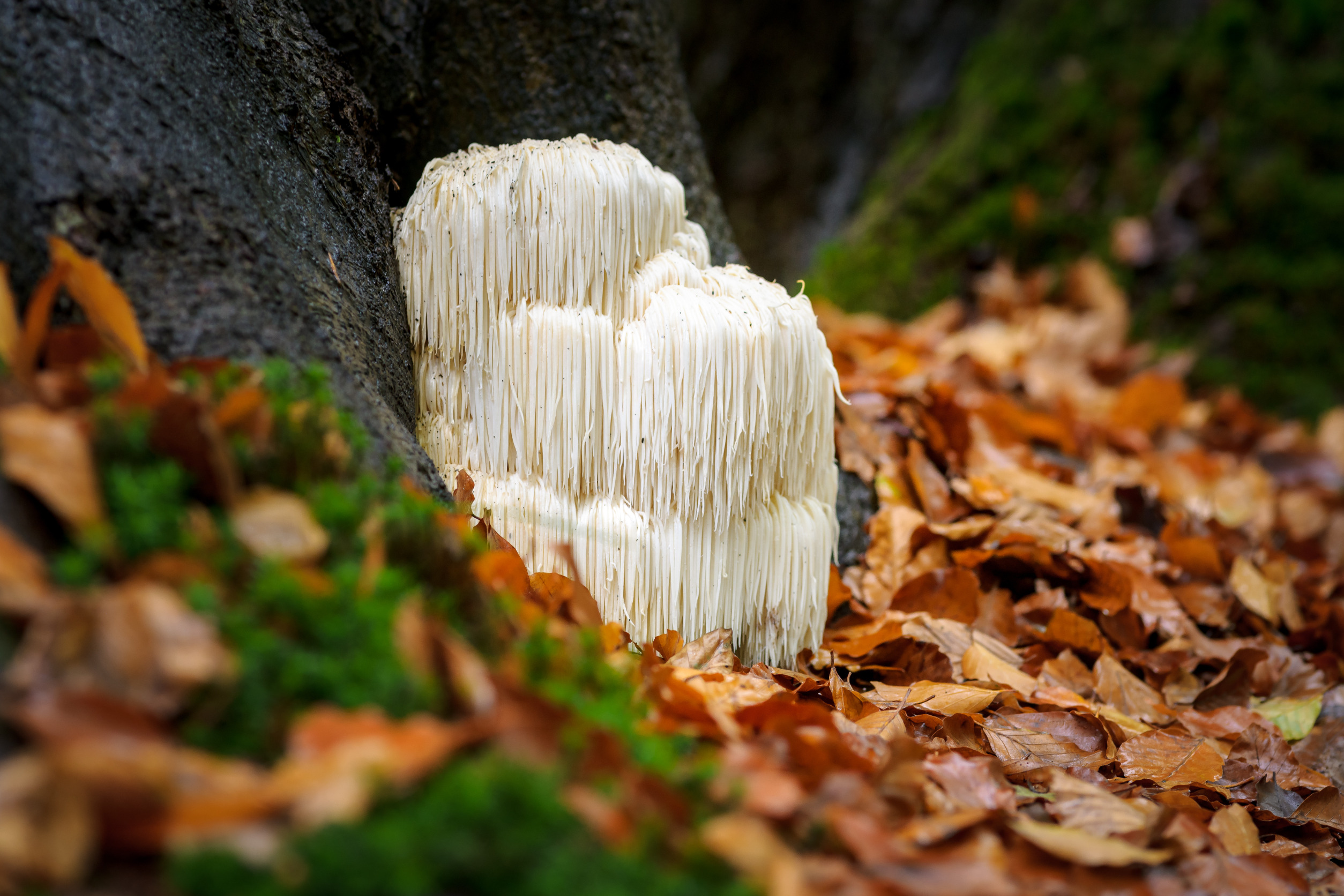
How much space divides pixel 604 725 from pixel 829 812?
0.36 metres

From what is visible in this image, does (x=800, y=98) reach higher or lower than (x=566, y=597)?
higher

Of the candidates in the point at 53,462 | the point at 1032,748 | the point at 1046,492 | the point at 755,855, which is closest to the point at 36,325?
the point at 53,462

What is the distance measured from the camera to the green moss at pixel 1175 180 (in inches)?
218

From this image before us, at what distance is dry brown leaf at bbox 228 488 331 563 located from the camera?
138cm

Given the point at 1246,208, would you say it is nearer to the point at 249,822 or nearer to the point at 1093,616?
the point at 1093,616

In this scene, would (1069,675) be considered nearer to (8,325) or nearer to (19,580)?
(19,580)

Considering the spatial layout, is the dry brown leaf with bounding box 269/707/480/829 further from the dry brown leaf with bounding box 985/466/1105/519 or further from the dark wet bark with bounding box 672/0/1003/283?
the dark wet bark with bounding box 672/0/1003/283

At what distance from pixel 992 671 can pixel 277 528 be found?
189 centimetres

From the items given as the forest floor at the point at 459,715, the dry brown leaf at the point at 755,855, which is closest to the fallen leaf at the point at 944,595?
the forest floor at the point at 459,715

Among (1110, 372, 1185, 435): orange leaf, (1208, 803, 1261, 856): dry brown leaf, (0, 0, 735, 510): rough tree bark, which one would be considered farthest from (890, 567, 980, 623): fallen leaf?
(1110, 372, 1185, 435): orange leaf

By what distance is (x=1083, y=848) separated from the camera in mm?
1633

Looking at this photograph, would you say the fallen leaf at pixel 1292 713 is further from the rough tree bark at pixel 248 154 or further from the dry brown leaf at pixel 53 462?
the dry brown leaf at pixel 53 462

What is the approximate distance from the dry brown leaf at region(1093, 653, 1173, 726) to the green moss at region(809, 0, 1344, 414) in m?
3.65

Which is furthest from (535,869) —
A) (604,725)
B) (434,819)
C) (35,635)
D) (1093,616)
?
(1093,616)
